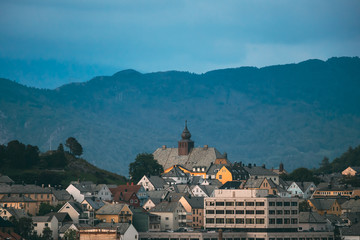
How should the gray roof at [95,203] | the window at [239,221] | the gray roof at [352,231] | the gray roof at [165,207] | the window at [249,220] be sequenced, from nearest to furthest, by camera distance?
the window at [249,220]
the gray roof at [352,231]
the window at [239,221]
the gray roof at [165,207]
the gray roof at [95,203]

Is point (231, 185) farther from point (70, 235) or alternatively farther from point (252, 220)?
point (70, 235)

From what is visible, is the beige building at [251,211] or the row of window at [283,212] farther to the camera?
the row of window at [283,212]

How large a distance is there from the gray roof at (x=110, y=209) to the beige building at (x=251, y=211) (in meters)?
15.1

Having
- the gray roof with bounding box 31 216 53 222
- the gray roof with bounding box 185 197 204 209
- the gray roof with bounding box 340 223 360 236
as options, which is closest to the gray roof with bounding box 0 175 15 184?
the gray roof with bounding box 31 216 53 222

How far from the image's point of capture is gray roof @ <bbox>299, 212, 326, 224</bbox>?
519ft

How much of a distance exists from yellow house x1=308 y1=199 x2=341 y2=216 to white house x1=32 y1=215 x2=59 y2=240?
55233 millimetres

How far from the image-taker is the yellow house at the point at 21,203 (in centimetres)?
16275

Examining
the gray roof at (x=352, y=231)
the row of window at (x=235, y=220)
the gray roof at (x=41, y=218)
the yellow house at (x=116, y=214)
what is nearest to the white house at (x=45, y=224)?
the gray roof at (x=41, y=218)

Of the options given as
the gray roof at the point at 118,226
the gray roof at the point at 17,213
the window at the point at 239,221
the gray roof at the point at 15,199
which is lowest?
the gray roof at the point at 118,226

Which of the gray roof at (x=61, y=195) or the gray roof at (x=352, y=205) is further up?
the gray roof at (x=61, y=195)

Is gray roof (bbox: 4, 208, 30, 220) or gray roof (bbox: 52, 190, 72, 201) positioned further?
gray roof (bbox: 52, 190, 72, 201)

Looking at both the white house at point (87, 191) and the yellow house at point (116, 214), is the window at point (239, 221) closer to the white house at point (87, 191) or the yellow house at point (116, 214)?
the yellow house at point (116, 214)

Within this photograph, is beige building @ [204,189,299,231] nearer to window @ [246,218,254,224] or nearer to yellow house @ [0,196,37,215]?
window @ [246,218,254,224]

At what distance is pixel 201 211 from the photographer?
16900 centimetres
